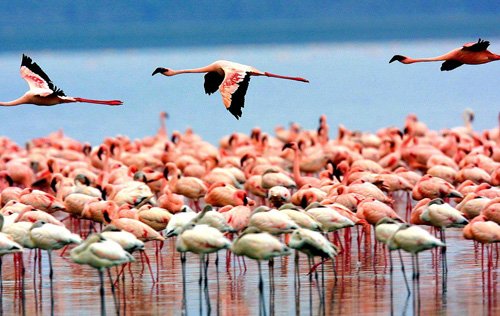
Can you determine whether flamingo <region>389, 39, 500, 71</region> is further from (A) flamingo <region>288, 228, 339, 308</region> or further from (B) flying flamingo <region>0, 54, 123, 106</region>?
(A) flamingo <region>288, 228, 339, 308</region>

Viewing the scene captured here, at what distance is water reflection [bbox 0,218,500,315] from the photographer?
9531 millimetres

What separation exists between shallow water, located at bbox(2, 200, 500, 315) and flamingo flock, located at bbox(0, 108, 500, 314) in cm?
17

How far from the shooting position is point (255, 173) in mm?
16625

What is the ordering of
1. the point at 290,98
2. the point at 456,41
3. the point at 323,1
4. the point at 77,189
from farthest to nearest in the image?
the point at 323,1 → the point at 456,41 → the point at 290,98 → the point at 77,189

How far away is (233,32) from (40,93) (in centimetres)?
5937

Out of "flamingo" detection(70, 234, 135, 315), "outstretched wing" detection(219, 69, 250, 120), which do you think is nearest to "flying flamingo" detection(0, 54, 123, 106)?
"outstretched wing" detection(219, 69, 250, 120)

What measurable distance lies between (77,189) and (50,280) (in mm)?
3664

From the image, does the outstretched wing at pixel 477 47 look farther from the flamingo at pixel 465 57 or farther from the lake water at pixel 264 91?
the lake water at pixel 264 91

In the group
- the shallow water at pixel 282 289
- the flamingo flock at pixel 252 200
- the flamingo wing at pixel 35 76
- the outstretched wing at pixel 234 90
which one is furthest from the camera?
the flamingo wing at pixel 35 76

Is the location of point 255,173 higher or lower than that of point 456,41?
lower

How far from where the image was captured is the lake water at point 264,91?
119 feet

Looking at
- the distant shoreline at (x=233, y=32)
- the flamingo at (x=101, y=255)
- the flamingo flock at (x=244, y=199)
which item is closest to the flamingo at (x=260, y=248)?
the flamingo flock at (x=244, y=199)

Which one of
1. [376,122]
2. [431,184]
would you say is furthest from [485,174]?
[376,122]

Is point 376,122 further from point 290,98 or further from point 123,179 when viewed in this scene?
point 123,179
